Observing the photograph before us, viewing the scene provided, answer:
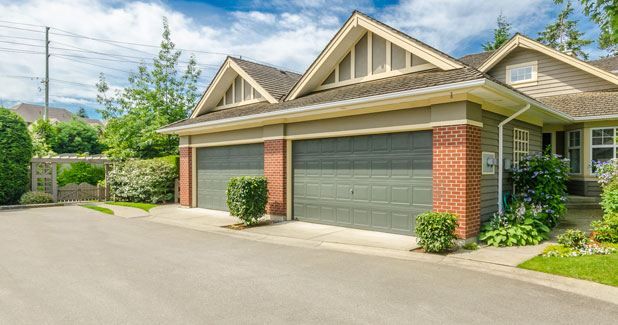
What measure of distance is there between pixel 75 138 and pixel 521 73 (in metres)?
44.6

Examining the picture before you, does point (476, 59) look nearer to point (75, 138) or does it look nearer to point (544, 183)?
point (544, 183)

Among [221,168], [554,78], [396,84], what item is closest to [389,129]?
[396,84]

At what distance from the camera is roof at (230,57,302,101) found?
13.1 metres

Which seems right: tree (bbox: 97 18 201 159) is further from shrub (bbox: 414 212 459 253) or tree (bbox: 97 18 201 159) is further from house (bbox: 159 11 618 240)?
shrub (bbox: 414 212 459 253)

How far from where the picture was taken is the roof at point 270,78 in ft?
42.8

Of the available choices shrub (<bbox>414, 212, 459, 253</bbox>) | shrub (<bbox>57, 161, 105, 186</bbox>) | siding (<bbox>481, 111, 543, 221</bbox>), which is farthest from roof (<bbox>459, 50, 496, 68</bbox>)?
shrub (<bbox>57, 161, 105, 186</bbox>)

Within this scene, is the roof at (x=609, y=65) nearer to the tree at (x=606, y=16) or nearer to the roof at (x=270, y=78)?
the tree at (x=606, y=16)

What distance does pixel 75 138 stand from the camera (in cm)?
4141

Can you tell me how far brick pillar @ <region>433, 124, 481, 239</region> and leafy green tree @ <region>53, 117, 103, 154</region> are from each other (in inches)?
1635

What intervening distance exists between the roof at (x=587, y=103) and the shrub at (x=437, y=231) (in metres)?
8.44

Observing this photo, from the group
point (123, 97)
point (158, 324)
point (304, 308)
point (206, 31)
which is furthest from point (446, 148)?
point (123, 97)

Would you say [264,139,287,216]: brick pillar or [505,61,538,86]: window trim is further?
[505,61,538,86]: window trim

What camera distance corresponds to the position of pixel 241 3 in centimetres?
1717

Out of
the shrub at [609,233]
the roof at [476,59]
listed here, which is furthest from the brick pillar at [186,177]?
the roof at [476,59]
